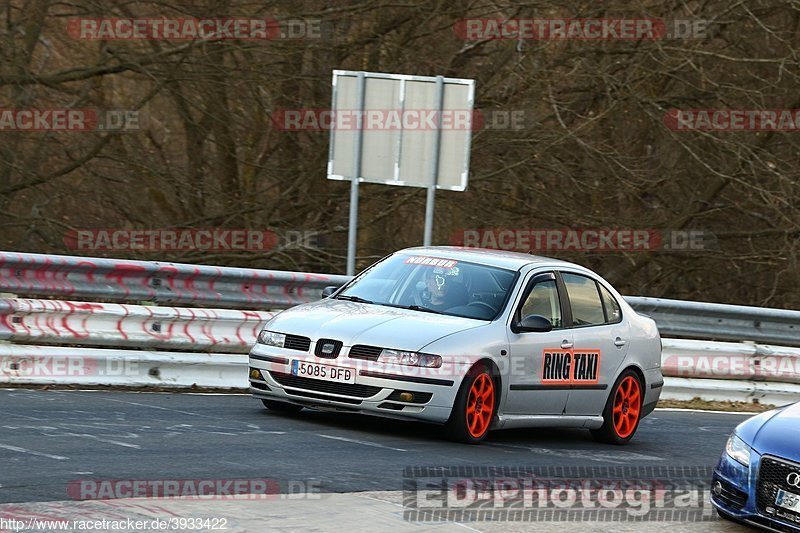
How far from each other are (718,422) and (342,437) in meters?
5.66

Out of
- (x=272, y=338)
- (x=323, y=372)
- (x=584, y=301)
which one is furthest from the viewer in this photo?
(x=584, y=301)

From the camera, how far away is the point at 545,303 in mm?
11031

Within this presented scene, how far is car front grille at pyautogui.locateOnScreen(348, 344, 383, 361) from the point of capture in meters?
9.86

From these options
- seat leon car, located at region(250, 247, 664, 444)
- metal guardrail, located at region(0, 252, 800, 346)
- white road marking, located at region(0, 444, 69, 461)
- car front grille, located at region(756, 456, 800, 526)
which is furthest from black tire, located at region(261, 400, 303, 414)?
car front grille, located at region(756, 456, 800, 526)

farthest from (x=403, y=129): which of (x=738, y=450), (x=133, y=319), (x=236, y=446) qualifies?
(x=738, y=450)

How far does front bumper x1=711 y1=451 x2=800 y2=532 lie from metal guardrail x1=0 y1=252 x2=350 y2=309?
6.25 meters

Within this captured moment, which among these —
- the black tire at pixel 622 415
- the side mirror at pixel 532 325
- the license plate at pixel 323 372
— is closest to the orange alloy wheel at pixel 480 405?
the side mirror at pixel 532 325

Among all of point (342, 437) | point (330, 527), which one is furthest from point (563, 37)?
point (330, 527)

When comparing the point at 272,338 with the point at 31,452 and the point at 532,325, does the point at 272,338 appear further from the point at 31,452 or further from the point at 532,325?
the point at 31,452

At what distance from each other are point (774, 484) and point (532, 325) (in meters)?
3.34

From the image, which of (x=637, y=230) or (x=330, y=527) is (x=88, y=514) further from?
(x=637, y=230)

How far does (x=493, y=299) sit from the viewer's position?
10.7 m

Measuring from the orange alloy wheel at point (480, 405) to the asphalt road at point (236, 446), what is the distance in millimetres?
156

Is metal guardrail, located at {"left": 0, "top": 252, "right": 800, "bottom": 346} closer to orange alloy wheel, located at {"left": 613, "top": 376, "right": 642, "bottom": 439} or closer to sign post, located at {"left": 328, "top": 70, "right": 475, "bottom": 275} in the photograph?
sign post, located at {"left": 328, "top": 70, "right": 475, "bottom": 275}
